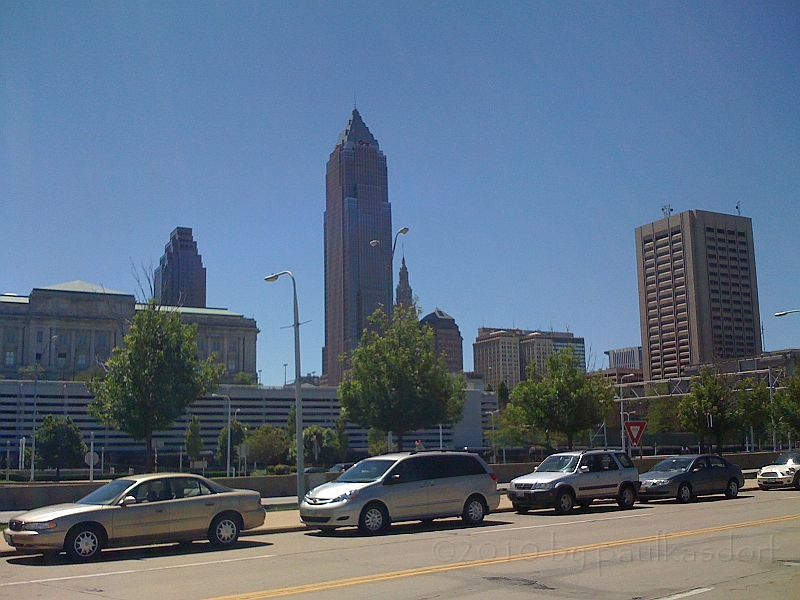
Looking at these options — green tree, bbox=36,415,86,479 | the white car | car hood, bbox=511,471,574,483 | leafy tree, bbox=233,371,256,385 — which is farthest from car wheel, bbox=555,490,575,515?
leafy tree, bbox=233,371,256,385

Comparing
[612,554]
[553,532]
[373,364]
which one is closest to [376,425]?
[373,364]

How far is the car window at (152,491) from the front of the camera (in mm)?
15578

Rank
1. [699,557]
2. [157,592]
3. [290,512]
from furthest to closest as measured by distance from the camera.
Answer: [290,512], [699,557], [157,592]

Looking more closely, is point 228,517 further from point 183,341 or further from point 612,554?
point 183,341

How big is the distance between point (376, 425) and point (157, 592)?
78.2 ft

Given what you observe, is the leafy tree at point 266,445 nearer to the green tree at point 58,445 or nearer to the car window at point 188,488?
the green tree at point 58,445

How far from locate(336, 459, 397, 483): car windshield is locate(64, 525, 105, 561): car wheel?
5808 mm

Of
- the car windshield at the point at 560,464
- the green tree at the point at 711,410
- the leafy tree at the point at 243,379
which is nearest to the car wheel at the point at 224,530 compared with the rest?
the car windshield at the point at 560,464

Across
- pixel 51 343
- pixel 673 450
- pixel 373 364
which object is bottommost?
pixel 673 450

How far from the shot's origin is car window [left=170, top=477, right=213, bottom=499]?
52.8 feet

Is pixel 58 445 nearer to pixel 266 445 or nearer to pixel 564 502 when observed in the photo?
pixel 266 445

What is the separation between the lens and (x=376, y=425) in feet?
114

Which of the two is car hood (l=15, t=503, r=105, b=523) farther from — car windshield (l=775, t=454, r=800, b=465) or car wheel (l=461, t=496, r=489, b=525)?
car windshield (l=775, t=454, r=800, b=465)

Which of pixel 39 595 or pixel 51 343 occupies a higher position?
pixel 51 343
